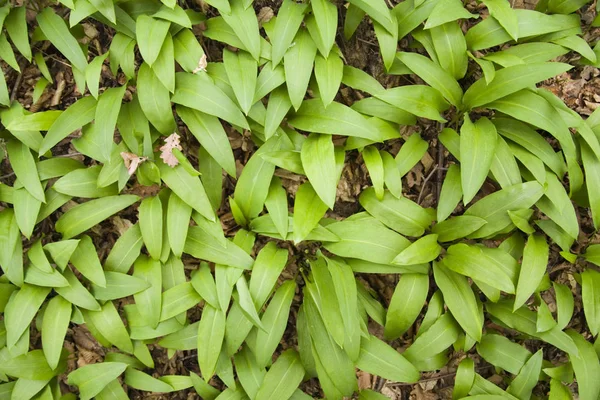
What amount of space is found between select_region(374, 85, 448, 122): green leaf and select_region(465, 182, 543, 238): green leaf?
39 cm

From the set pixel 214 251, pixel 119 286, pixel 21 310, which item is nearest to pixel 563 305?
pixel 214 251

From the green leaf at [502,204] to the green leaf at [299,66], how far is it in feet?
2.81

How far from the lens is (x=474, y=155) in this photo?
6.32ft

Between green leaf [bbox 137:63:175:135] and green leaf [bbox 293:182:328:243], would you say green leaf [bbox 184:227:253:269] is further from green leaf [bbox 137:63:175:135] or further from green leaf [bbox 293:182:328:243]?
green leaf [bbox 137:63:175:135]

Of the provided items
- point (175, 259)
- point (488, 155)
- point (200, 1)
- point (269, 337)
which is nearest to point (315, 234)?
point (269, 337)

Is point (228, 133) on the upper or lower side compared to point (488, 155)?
lower

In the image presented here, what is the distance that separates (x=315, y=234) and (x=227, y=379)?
74 centimetres

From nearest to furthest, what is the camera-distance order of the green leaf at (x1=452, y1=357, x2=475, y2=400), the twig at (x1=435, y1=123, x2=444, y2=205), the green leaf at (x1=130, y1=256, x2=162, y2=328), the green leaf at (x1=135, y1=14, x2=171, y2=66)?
the green leaf at (x1=135, y1=14, x2=171, y2=66) → the green leaf at (x1=130, y1=256, x2=162, y2=328) → the green leaf at (x1=452, y1=357, x2=475, y2=400) → the twig at (x1=435, y1=123, x2=444, y2=205)

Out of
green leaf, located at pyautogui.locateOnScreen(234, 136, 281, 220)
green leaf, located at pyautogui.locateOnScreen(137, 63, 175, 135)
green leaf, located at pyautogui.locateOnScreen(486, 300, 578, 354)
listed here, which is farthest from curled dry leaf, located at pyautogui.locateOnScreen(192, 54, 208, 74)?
green leaf, located at pyautogui.locateOnScreen(486, 300, 578, 354)

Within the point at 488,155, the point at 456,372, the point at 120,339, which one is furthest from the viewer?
the point at 456,372

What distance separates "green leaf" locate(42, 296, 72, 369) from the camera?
2.03 m

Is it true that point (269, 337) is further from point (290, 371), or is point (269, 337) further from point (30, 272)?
point (30, 272)

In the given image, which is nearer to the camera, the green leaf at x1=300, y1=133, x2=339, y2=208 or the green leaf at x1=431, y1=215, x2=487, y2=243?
the green leaf at x1=300, y1=133, x2=339, y2=208

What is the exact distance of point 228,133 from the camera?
2219 mm
